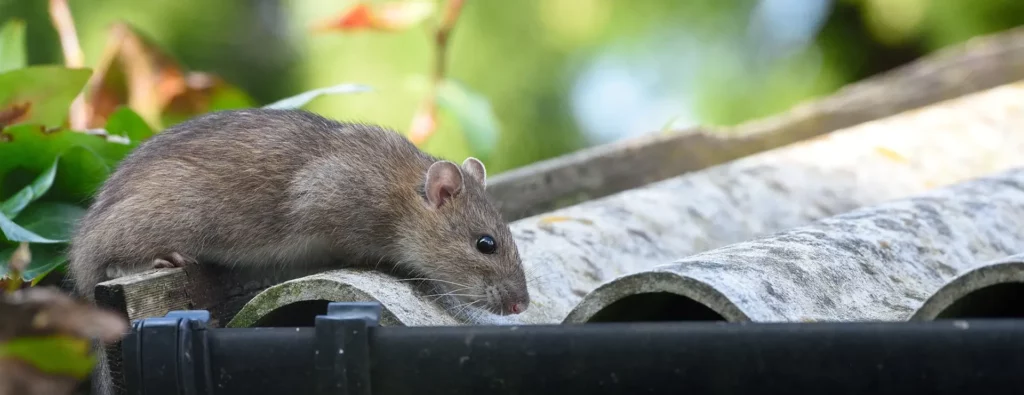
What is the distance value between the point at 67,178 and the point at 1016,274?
219cm

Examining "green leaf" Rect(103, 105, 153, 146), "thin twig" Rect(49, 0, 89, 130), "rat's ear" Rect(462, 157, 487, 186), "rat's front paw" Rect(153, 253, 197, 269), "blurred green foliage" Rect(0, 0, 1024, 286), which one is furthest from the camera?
"blurred green foliage" Rect(0, 0, 1024, 286)

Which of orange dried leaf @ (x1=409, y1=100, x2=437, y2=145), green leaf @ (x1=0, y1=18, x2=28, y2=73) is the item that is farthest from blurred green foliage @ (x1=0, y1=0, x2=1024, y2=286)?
green leaf @ (x1=0, y1=18, x2=28, y2=73)

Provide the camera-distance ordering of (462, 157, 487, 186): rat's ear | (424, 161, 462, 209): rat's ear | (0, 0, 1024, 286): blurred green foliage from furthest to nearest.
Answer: (0, 0, 1024, 286): blurred green foliage < (462, 157, 487, 186): rat's ear < (424, 161, 462, 209): rat's ear

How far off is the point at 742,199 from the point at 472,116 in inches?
37.3

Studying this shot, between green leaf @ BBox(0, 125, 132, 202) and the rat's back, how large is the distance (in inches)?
8.0

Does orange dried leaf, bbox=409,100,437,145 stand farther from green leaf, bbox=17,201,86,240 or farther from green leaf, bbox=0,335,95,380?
green leaf, bbox=0,335,95,380

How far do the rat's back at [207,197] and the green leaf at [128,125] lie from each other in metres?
0.51

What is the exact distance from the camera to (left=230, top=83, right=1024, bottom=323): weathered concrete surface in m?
2.58

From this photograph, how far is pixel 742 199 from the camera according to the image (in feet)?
10.9

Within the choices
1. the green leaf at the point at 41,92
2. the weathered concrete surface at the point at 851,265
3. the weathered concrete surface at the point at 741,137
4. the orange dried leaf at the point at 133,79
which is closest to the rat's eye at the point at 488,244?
the weathered concrete surface at the point at 851,265

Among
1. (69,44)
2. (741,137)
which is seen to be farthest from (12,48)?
(741,137)

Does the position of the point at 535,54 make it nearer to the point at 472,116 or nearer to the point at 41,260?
the point at 472,116

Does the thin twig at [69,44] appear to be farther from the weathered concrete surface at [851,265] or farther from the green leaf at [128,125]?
the weathered concrete surface at [851,265]

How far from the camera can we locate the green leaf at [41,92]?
2.66 metres
